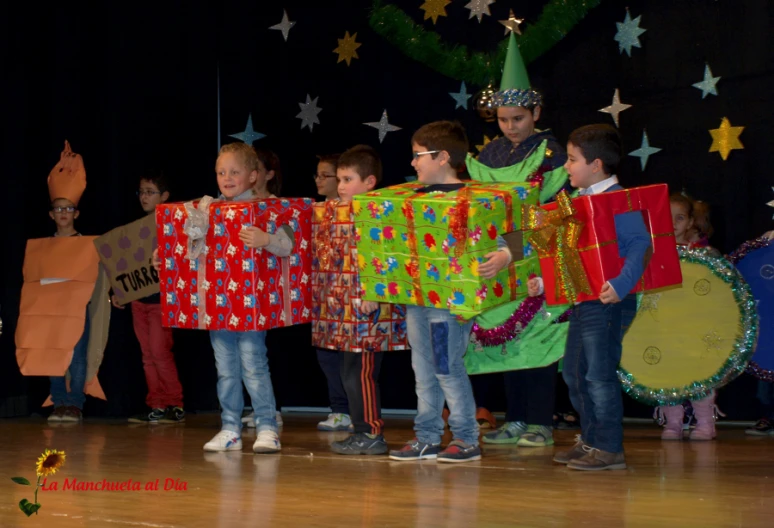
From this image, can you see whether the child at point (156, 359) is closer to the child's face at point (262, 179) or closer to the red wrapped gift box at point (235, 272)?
the child's face at point (262, 179)

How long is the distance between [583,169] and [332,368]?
2.08 m

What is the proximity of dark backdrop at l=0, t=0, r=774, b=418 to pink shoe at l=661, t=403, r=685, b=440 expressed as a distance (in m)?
0.62

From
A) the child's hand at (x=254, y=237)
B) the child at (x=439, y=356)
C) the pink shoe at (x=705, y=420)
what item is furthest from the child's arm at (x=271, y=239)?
the pink shoe at (x=705, y=420)

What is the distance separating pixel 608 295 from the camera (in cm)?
377

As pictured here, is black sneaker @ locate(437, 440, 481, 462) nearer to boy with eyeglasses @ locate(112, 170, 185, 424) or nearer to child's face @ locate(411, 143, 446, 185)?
Answer: child's face @ locate(411, 143, 446, 185)

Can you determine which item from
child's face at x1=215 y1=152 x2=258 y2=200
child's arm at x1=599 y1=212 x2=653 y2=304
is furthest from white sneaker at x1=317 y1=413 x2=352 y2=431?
child's arm at x1=599 y1=212 x2=653 y2=304

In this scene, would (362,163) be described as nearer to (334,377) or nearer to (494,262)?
(494,262)

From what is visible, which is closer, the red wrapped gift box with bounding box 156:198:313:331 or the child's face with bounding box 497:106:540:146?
the red wrapped gift box with bounding box 156:198:313:331

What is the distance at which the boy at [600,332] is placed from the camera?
12.6 ft

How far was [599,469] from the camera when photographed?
3.95 metres

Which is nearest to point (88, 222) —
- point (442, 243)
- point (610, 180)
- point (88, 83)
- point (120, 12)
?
point (88, 83)

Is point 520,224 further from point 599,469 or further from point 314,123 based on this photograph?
point 314,123

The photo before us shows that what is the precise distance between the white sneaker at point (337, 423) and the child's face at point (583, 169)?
2099mm

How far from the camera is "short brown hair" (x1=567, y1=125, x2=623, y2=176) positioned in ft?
13.3
